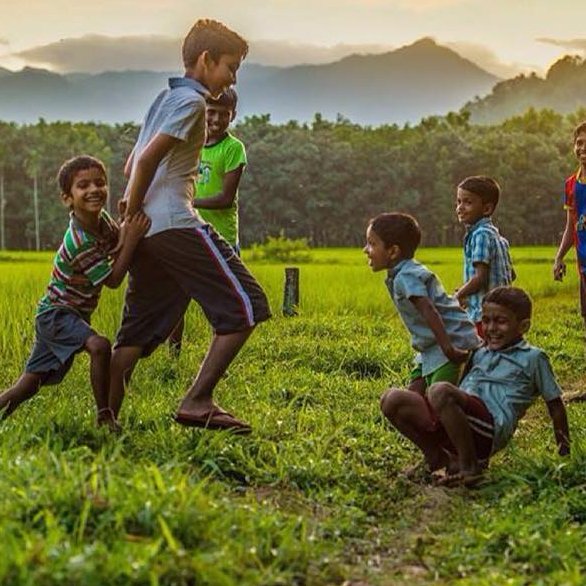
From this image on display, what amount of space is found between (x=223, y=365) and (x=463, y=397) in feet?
3.59

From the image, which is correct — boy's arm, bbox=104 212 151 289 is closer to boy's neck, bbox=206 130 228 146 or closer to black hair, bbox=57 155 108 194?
black hair, bbox=57 155 108 194

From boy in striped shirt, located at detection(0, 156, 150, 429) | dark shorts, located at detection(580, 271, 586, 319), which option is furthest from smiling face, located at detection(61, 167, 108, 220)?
dark shorts, located at detection(580, 271, 586, 319)

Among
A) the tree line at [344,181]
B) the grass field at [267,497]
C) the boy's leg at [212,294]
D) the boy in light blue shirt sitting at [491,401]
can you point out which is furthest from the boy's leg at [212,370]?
the tree line at [344,181]

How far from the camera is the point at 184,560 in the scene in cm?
320

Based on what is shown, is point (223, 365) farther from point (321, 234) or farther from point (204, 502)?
point (321, 234)

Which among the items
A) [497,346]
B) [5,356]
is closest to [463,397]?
[497,346]

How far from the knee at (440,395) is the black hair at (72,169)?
1.76m

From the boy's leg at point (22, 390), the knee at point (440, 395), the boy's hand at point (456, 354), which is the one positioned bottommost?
the boy's leg at point (22, 390)

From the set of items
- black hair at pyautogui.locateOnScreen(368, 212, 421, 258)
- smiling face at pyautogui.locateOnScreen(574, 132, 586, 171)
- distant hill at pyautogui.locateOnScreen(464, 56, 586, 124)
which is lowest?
black hair at pyautogui.locateOnScreen(368, 212, 421, 258)

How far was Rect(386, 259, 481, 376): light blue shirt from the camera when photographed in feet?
16.6

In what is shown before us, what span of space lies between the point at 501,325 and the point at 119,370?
175 cm

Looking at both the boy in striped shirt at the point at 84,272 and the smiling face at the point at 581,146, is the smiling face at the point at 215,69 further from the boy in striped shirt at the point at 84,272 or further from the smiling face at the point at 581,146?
the smiling face at the point at 581,146

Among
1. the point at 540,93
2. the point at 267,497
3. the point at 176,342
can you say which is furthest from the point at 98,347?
the point at 540,93

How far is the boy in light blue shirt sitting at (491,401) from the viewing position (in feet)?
16.1
